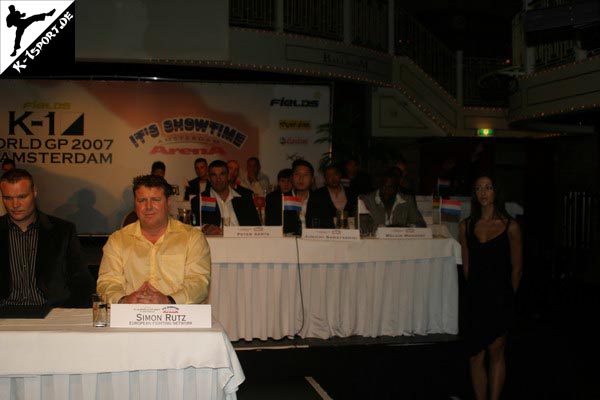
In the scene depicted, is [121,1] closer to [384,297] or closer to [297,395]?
[384,297]

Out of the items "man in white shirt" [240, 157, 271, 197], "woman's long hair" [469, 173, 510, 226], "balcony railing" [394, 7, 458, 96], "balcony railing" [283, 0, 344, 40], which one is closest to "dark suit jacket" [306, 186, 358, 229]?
"woman's long hair" [469, 173, 510, 226]

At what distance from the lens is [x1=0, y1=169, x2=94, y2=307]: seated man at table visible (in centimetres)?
383

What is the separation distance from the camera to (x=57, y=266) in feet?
12.8

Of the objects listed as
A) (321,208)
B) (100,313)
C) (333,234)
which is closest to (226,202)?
(321,208)

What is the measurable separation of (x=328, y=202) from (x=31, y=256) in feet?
10.4

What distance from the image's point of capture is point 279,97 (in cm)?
1192

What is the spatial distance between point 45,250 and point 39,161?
798 cm

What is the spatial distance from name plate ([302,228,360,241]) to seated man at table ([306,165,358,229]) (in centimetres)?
9

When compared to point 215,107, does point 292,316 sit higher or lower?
lower

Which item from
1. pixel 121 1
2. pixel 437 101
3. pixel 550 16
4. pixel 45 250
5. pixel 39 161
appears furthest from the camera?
pixel 437 101

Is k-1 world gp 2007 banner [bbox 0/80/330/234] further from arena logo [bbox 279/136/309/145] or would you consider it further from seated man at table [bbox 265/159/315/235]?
seated man at table [bbox 265/159/315/235]

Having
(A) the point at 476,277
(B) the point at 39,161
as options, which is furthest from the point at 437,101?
(A) the point at 476,277

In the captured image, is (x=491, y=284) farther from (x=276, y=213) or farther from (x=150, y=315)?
(x=276, y=213)

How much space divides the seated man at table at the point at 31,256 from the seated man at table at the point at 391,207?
3.20m
